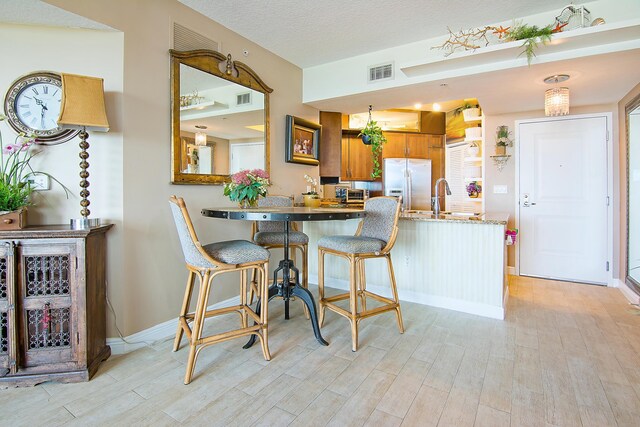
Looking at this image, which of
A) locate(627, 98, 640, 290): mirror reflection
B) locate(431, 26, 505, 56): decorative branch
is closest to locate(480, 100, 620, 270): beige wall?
locate(627, 98, 640, 290): mirror reflection

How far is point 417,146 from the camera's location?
18.4ft

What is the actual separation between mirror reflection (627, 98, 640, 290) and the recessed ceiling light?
3.12 ft

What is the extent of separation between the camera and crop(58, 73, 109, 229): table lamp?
6.05 ft

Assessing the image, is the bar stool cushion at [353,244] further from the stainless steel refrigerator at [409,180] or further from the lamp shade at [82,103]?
the stainless steel refrigerator at [409,180]

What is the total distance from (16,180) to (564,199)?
17.4ft

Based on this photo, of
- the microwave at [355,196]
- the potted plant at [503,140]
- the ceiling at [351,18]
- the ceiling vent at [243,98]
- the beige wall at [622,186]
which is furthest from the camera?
the microwave at [355,196]

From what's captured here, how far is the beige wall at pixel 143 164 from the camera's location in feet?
6.97

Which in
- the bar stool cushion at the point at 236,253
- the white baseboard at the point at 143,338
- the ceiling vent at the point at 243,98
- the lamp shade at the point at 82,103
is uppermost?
the ceiling vent at the point at 243,98

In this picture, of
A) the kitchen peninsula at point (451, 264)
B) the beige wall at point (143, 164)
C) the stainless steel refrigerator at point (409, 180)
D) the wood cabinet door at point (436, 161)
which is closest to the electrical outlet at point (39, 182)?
the beige wall at point (143, 164)

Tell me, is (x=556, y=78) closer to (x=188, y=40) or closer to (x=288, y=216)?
(x=288, y=216)

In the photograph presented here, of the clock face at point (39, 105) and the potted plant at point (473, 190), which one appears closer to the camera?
the clock face at point (39, 105)

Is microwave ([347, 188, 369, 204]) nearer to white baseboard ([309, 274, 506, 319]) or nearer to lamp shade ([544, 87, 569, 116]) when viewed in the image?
white baseboard ([309, 274, 506, 319])

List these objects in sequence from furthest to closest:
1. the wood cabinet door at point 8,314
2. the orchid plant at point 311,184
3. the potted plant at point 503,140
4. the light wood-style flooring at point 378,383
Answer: the potted plant at point 503,140, the orchid plant at point 311,184, the wood cabinet door at point 8,314, the light wood-style flooring at point 378,383

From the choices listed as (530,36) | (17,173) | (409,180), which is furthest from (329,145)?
(17,173)
